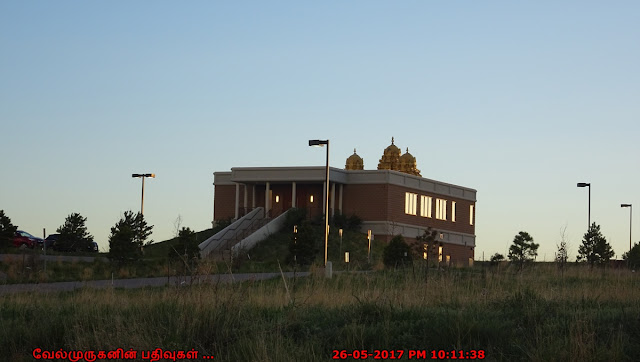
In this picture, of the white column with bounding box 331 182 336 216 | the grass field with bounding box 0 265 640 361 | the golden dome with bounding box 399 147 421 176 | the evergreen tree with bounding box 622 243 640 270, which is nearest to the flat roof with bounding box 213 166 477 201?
the white column with bounding box 331 182 336 216

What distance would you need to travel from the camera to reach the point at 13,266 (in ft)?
112

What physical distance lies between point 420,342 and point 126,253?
93.6 ft

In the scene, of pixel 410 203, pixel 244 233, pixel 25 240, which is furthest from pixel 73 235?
pixel 410 203

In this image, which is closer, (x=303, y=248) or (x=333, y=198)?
(x=303, y=248)

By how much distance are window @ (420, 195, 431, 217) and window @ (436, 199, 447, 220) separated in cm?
137

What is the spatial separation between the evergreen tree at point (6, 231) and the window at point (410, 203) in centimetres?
→ 2987

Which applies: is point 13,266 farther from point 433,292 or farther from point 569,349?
point 569,349

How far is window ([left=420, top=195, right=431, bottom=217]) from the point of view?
71.3 m

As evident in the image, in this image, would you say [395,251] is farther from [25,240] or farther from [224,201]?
[224,201]

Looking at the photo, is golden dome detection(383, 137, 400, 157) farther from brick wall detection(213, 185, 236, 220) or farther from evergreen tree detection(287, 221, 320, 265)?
evergreen tree detection(287, 221, 320, 265)

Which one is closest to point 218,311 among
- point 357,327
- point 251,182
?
point 357,327

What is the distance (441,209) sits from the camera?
7438 centimetres

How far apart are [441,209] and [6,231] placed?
1449 inches

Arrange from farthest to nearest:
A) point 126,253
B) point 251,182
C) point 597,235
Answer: point 251,182 < point 597,235 < point 126,253
